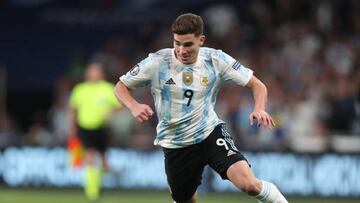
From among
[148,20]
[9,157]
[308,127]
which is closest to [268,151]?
[308,127]

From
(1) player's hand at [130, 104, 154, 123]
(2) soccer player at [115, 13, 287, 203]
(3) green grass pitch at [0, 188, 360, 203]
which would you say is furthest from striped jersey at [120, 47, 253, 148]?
(3) green grass pitch at [0, 188, 360, 203]

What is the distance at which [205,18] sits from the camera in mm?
20750

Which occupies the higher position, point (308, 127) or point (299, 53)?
point (299, 53)

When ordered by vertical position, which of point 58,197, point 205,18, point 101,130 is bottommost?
point 58,197

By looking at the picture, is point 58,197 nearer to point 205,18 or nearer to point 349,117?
point 349,117

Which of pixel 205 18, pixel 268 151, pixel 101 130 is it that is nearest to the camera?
pixel 101 130

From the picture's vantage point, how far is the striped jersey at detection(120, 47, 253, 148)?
9.49 metres

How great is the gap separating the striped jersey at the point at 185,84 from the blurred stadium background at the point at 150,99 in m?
5.25

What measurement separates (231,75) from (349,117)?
731 centimetres

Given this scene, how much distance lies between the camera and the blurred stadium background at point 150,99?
53.4 ft

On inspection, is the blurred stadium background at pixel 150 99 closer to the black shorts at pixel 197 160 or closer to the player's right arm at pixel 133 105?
the black shorts at pixel 197 160

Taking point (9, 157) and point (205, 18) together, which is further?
point (205, 18)

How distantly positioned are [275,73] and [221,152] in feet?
31.2

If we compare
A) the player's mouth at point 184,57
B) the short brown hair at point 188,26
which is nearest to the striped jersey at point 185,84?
the player's mouth at point 184,57
